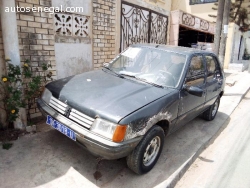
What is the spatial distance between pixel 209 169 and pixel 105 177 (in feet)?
5.25

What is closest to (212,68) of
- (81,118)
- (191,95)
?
(191,95)

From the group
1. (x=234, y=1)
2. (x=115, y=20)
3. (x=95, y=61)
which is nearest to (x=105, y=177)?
(x=95, y=61)

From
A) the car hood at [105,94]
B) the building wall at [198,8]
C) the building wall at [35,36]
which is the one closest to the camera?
the car hood at [105,94]

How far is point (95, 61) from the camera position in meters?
5.12

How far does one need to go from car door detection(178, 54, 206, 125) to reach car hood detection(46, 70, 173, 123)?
0.39 metres

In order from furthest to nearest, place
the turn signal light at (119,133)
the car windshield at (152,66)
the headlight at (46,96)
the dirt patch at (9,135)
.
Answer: the dirt patch at (9,135), the car windshield at (152,66), the headlight at (46,96), the turn signal light at (119,133)

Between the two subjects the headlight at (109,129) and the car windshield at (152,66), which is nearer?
the headlight at (109,129)

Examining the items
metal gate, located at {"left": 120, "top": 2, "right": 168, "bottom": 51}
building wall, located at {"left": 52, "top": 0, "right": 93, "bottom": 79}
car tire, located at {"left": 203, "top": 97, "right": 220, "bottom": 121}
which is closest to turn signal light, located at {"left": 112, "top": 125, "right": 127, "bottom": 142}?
building wall, located at {"left": 52, "top": 0, "right": 93, "bottom": 79}

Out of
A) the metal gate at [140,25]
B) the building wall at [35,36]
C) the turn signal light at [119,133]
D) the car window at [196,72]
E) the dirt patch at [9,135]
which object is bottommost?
the dirt patch at [9,135]

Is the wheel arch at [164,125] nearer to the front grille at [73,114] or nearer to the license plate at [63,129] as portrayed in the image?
the front grille at [73,114]

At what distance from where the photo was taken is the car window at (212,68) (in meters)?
3.86

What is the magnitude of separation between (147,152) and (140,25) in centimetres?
507

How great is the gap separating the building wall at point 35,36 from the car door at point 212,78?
3.10 meters

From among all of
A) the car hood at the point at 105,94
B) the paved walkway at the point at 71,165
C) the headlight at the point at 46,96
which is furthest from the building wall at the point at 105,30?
the paved walkway at the point at 71,165
